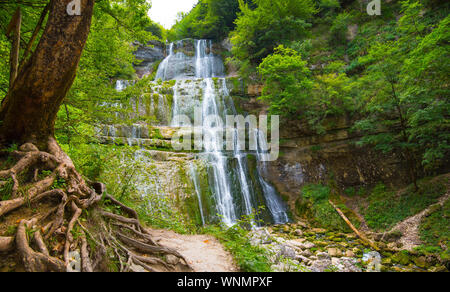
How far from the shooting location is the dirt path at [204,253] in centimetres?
328

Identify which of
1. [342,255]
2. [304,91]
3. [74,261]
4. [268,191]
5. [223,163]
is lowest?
[342,255]

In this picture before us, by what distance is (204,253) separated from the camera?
12.7 feet

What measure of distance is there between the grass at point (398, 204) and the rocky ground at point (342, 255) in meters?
1.48

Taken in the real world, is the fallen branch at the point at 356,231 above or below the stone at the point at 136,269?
below

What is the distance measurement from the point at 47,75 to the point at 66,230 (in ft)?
6.32

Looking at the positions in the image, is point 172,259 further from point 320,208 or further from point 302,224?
point 320,208

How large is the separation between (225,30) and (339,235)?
901 inches

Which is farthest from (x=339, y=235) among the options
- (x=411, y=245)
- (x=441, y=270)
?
(x=441, y=270)

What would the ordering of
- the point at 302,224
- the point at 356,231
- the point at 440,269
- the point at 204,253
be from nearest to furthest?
the point at 204,253 → the point at 440,269 → the point at 356,231 → the point at 302,224

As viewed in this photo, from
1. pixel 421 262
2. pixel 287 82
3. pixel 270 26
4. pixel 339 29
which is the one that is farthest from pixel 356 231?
pixel 339 29

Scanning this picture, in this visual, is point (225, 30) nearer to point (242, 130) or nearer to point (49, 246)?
point (242, 130)

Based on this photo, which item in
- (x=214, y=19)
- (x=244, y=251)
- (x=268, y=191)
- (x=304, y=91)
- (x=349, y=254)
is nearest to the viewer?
(x=244, y=251)

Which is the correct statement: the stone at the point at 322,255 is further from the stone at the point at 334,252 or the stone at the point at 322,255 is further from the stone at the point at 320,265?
the stone at the point at 334,252

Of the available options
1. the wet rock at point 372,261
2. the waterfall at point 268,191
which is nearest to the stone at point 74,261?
the wet rock at point 372,261
